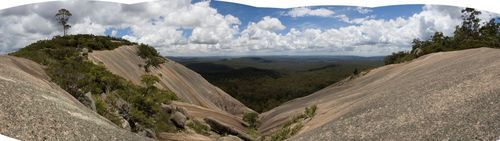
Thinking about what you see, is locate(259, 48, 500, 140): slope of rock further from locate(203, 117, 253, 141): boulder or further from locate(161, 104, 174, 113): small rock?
locate(203, 117, 253, 141): boulder

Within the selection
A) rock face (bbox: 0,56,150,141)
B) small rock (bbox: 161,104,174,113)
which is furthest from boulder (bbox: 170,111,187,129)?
rock face (bbox: 0,56,150,141)

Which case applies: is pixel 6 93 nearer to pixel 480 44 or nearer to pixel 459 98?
pixel 459 98

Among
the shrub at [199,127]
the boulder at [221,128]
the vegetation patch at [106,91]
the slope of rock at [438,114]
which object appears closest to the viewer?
the slope of rock at [438,114]

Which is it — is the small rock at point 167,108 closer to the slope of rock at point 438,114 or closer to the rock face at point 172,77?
the rock face at point 172,77

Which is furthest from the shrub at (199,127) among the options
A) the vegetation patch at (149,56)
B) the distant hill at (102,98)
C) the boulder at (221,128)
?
the vegetation patch at (149,56)

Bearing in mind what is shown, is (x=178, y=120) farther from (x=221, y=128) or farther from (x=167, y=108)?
(x=221, y=128)

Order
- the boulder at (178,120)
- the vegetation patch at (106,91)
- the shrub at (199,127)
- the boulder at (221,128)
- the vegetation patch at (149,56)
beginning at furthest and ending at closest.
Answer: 1. the vegetation patch at (149,56)
2. the boulder at (221,128)
3. the shrub at (199,127)
4. the boulder at (178,120)
5. the vegetation patch at (106,91)

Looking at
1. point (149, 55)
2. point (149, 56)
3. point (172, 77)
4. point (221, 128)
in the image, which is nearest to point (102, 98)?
point (221, 128)

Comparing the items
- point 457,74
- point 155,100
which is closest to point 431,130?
point 457,74
